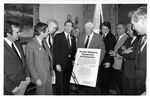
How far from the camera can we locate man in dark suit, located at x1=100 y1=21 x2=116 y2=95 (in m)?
3.44

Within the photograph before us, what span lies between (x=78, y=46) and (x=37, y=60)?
29.7 inches

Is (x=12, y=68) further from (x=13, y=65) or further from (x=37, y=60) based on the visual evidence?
(x=37, y=60)

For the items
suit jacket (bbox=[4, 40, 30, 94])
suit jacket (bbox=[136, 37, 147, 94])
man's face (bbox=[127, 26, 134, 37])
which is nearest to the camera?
suit jacket (bbox=[4, 40, 30, 94])

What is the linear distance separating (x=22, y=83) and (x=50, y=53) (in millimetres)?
664

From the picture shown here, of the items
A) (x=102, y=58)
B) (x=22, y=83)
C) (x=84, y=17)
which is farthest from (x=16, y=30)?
(x=102, y=58)

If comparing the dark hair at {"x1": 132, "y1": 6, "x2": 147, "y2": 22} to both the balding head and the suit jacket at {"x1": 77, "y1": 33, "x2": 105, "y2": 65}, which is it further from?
the balding head

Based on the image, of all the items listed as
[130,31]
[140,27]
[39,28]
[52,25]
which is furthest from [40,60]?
[140,27]

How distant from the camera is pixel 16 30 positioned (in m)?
3.23

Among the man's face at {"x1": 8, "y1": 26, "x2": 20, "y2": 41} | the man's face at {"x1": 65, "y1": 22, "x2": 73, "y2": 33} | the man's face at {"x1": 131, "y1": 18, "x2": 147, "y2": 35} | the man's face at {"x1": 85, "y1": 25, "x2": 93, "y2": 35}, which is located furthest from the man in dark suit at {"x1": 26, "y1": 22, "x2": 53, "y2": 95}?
the man's face at {"x1": 131, "y1": 18, "x2": 147, "y2": 35}

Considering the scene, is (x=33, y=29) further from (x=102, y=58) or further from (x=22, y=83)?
(x=102, y=58)

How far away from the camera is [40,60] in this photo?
3236mm

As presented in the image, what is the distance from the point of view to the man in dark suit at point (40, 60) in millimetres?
3191

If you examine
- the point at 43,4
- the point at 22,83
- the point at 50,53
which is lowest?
the point at 22,83

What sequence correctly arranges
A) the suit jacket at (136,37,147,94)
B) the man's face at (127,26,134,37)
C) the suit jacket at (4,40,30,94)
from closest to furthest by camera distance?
the suit jacket at (4,40,30,94) < the suit jacket at (136,37,147,94) < the man's face at (127,26,134,37)
